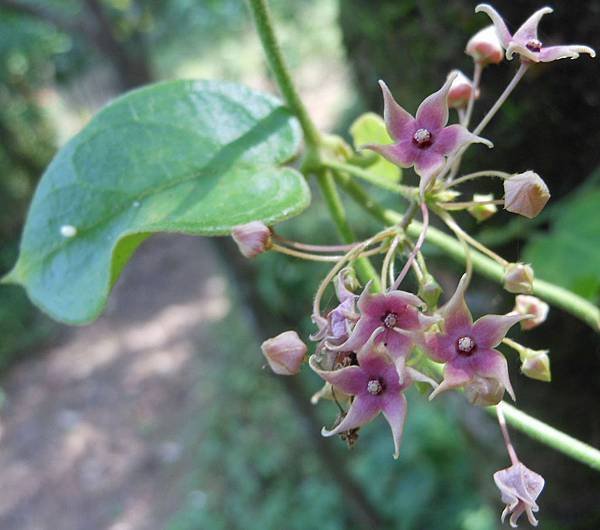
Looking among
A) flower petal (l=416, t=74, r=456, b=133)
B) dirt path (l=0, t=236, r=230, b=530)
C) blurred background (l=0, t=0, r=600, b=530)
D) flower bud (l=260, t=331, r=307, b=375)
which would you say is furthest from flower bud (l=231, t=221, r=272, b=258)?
dirt path (l=0, t=236, r=230, b=530)

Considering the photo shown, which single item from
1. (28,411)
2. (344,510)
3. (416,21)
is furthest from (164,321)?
(416,21)

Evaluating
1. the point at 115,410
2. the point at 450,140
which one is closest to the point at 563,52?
the point at 450,140

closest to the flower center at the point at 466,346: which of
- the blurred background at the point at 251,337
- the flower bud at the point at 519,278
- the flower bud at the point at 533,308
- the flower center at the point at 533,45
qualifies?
the flower bud at the point at 519,278

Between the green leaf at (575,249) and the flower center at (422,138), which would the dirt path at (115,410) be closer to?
the green leaf at (575,249)

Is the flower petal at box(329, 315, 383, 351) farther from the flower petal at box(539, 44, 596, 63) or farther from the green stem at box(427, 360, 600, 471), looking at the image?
the flower petal at box(539, 44, 596, 63)

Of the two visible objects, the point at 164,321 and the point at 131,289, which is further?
the point at 131,289

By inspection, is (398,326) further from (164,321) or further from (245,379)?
(164,321)

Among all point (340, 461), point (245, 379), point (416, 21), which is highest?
point (416, 21)
